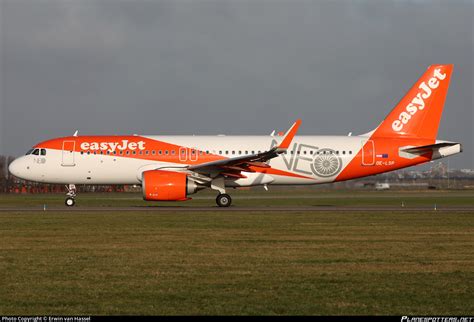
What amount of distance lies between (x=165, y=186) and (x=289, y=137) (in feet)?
19.3

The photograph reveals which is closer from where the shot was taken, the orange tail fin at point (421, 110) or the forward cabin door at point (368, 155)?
the forward cabin door at point (368, 155)

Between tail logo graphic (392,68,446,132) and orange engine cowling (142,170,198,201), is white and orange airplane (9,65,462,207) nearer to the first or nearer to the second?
tail logo graphic (392,68,446,132)

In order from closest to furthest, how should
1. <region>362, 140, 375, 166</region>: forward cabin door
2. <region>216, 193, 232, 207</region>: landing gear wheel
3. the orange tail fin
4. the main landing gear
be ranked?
<region>216, 193, 232, 207</region>: landing gear wheel → the main landing gear → <region>362, 140, 375, 166</region>: forward cabin door → the orange tail fin

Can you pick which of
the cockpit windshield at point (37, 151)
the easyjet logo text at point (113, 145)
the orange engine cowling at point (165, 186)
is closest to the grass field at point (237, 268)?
the orange engine cowling at point (165, 186)

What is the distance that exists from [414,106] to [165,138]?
12.3 meters

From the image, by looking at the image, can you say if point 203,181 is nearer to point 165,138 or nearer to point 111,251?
point 165,138

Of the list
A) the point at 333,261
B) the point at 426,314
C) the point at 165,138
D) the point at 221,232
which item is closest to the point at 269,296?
the point at 426,314

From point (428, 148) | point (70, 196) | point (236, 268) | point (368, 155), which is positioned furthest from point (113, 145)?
point (236, 268)

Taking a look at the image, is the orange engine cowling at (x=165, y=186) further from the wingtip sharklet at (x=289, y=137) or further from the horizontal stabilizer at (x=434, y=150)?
the horizontal stabilizer at (x=434, y=150)

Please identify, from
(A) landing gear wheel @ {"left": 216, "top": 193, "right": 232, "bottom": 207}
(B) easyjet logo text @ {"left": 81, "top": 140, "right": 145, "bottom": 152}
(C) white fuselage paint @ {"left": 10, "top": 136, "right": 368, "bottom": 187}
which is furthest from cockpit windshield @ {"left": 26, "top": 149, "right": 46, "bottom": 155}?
(A) landing gear wheel @ {"left": 216, "top": 193, "right": 232, "bottom": 207}

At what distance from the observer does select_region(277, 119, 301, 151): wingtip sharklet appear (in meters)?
30.5

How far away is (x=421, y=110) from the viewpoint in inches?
1347

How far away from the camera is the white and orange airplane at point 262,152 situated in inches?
1293

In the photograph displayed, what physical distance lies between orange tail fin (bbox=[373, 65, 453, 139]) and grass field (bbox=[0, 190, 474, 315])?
1257 centimetres
